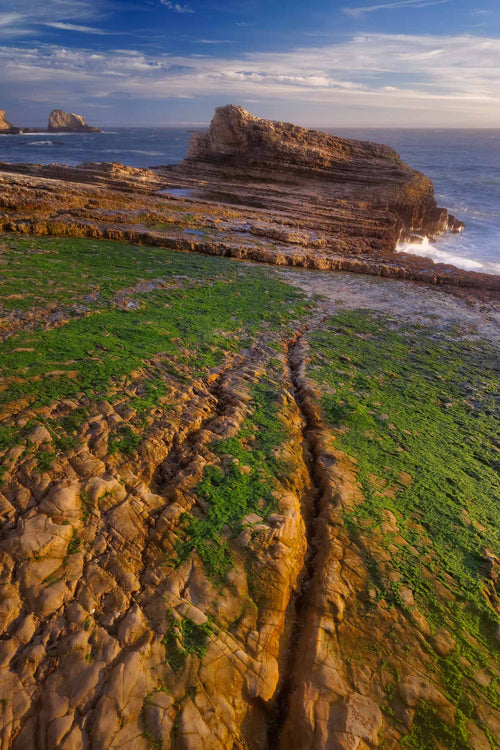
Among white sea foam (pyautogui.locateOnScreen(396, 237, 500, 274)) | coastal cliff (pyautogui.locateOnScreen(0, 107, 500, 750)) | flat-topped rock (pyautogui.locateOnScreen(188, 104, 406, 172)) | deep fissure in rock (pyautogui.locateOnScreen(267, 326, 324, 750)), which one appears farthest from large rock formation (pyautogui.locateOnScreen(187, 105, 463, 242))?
deep fissure in rock (pyautogui.locateOnScreen(267, 326, 324, 750))

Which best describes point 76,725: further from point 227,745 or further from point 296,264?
point 296,264

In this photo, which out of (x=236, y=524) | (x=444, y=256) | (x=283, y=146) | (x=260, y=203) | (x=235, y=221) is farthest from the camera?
(x=283, y=146)

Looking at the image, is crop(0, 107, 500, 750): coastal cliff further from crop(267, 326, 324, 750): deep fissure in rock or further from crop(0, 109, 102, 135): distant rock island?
crop(0, 109, 102, 135): distant rock island

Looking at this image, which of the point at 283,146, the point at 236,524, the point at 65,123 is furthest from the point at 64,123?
the point at 236,524

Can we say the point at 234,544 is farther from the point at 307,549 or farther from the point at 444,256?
the point at 444,256

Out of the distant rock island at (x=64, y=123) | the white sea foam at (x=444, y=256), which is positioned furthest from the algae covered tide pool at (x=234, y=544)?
the distant rock island at (x=64, y=123)

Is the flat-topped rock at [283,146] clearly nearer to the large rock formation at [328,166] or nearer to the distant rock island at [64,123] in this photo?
the large rock formation at [328,166]
